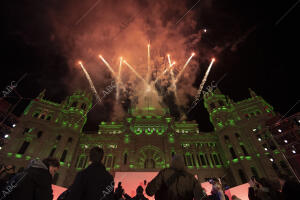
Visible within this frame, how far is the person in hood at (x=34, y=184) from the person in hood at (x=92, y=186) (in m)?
0.75

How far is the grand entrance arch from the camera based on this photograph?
1227 inches

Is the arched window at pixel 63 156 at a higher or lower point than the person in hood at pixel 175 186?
higher

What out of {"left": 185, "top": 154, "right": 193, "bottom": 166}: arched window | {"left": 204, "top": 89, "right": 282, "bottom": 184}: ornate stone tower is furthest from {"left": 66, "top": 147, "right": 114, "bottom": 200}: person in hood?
{"left": 185, "top": 154, "right": 193, "bottom": 166}: arched window

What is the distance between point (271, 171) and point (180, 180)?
113 ft

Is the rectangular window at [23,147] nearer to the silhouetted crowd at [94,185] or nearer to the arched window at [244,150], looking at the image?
the silhouetted crowd at [94,185]

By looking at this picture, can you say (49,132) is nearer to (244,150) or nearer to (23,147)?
(23,147)

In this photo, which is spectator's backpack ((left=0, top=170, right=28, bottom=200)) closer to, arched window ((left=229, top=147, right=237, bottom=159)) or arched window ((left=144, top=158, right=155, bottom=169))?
arched window ((left=144, top=158, right=155, bottom=169))

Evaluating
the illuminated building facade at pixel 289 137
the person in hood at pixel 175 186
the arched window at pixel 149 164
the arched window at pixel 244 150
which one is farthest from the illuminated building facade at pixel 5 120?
the arched window at pixel 244 150

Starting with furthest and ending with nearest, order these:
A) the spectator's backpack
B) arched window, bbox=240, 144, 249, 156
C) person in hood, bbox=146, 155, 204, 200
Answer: arched window, bbox=240, 144, 249, 156 → person in hood, bbox=146, 155, 204, 200 → the spectator's backpack

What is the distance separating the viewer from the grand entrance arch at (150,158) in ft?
102

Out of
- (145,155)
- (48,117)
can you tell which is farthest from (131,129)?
(48,117)

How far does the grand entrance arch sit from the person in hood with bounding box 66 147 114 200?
29347 mm

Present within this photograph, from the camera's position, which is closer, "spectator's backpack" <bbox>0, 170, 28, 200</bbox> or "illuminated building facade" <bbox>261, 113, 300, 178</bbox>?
"spectator's backpack" <bbox>0, 170, 28, 200</bbox>

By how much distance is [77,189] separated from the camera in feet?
10.3
